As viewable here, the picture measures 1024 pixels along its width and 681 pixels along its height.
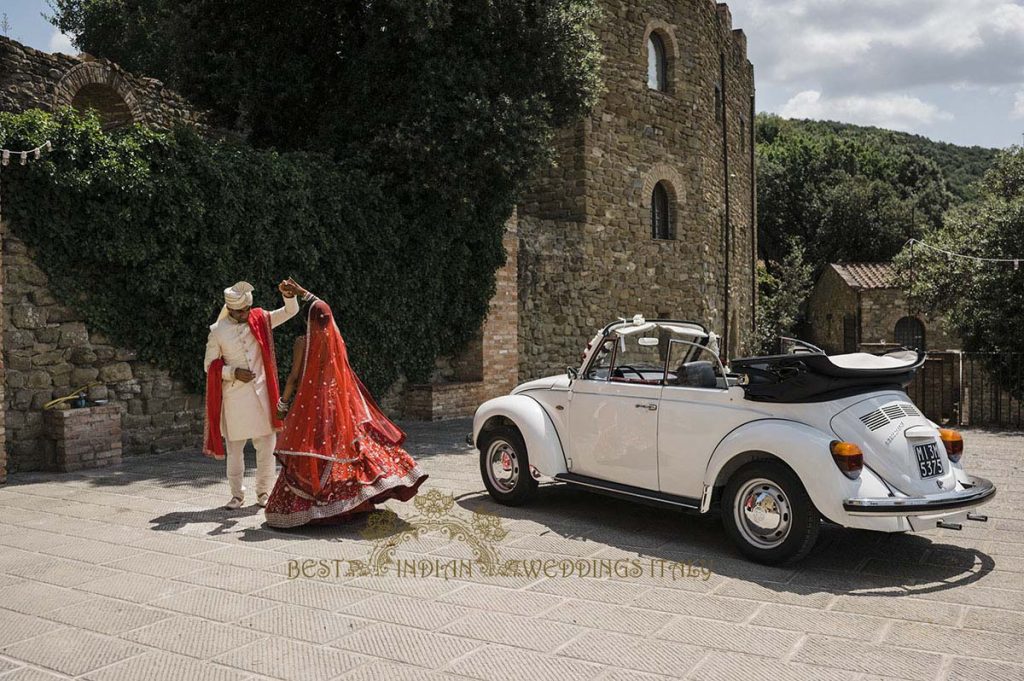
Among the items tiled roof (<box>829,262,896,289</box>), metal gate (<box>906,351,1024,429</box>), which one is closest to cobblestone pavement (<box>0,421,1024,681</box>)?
metal gate (<box>906,351,1024,429</box>)

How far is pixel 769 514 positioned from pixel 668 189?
14.7 metres

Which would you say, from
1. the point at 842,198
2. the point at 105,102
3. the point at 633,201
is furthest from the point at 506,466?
the point at 842,198

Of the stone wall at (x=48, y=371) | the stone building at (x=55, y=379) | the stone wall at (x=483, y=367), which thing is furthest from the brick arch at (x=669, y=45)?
the stone wall at (x=48, y=371)

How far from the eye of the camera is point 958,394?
41.5ft

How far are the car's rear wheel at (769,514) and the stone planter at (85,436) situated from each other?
6.54 meters

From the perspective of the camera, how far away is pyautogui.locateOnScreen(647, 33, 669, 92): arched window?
60.2 ft

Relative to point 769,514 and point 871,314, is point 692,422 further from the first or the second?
point 871,314

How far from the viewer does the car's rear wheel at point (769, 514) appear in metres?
4.72

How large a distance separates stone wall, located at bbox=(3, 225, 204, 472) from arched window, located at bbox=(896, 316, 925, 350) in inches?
1113

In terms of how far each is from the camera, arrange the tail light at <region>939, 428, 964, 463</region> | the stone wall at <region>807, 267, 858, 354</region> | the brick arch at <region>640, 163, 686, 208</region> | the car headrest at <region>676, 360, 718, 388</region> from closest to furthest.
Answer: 1. the tail light at <region>939, 428, 964, 463</region>
2. the car headrest at <region>676, 360, 718, 388</region>
3. the brick arch at <region>640, 163, 686, 208</region>
4. the stone wall at <region>807, 267, 858, 354</region>

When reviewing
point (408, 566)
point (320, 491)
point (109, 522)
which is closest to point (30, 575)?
point (109, 522)

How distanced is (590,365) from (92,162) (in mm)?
5720

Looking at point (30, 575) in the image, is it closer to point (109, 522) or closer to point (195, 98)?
point (109, 522)

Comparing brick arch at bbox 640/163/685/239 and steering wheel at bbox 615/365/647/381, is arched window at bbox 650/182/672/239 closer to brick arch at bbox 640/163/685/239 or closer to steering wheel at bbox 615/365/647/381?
brick arch at bbox 640/163/685/239
